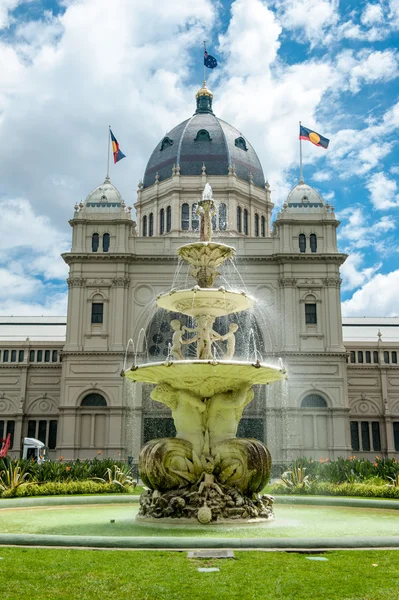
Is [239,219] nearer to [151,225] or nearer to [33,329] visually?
[151,225]

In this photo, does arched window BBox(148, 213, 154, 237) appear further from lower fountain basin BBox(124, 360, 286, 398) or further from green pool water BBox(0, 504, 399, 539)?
lower fountain basin BBox(124, 360, 286, 398)

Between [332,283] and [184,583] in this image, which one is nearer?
[184,583]

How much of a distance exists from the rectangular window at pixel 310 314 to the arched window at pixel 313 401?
18.5ft

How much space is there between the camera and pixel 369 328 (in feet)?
206

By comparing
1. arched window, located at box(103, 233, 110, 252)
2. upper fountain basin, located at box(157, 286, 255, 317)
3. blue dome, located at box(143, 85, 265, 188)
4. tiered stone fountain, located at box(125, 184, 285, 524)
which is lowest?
tiered stone fountain, located at box(125, 184, 285, 524)

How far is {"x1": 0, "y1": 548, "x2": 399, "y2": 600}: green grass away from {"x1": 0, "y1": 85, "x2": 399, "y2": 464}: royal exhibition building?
35491 millimetres

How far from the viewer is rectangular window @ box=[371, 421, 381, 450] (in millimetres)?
53253

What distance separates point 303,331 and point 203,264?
3360 cm

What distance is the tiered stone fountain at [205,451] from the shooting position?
13711mm

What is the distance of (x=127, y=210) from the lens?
5309 centimetres

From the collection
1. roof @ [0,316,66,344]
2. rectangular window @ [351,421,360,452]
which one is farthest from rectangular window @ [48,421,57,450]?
rectangular window @ [351,421,360,452]

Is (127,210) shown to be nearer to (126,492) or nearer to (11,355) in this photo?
(11,355)

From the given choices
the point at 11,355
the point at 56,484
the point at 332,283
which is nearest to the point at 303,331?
the point at 332,283

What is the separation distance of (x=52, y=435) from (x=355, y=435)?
81.5 ft
